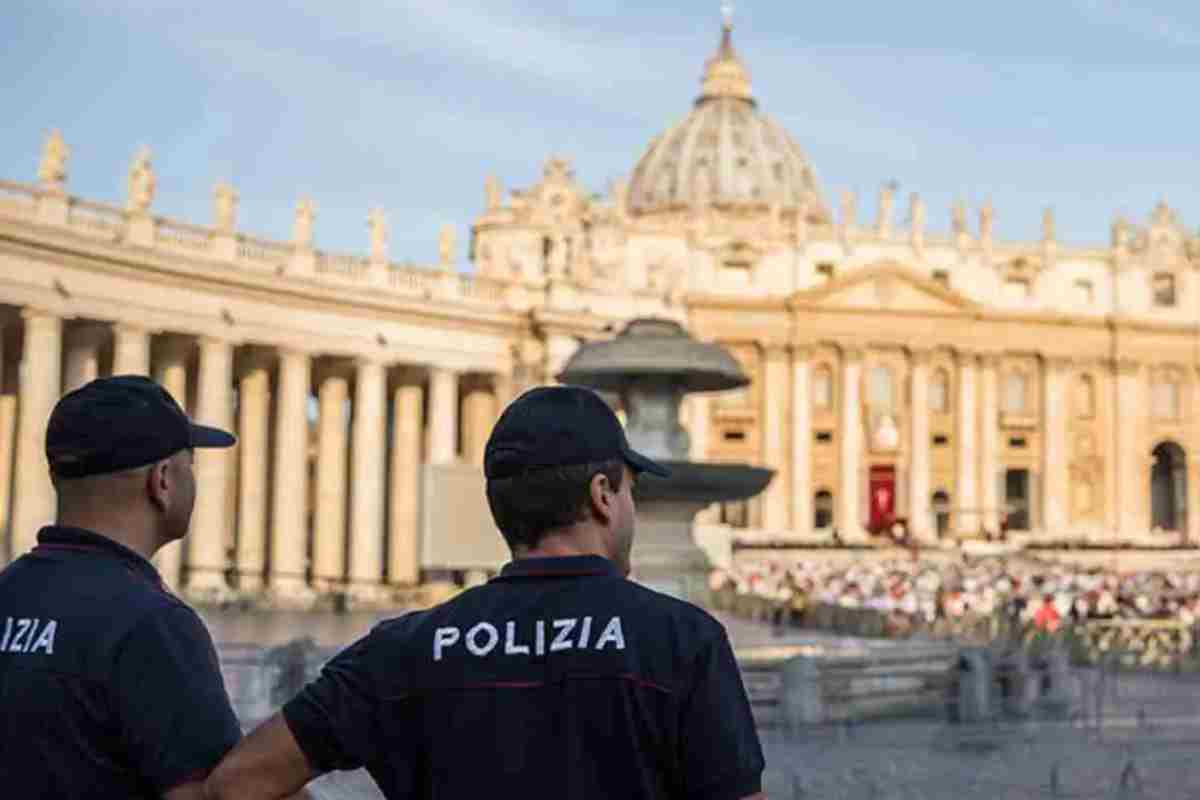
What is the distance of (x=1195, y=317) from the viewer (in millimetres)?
88875

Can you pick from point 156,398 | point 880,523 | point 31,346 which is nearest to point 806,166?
point 880,523

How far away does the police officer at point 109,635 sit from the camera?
3.86 metres

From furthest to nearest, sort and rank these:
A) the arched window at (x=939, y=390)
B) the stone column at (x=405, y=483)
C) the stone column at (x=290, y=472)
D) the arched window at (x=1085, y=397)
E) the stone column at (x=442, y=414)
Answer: the arched window at (x=1085, y=397), the arched window at (x=939, y=390), the stone column at (x=405, y=483), the stone column at (x=442, y=414), the stone column at (x=290, y=472)

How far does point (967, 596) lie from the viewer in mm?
37406

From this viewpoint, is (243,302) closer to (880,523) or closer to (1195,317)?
(880,523)

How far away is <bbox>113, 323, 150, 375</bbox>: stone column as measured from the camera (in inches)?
1809

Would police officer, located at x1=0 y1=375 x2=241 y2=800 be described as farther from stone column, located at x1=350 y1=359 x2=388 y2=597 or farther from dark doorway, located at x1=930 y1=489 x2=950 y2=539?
dark doorway, located at x1=930 y1=489 x2=950 y2=539

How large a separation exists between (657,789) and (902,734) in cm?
1578

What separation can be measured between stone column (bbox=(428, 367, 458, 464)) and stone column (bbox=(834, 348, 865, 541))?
28.0 m

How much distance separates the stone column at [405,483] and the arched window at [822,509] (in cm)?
2961

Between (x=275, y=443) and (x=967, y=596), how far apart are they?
2419cm

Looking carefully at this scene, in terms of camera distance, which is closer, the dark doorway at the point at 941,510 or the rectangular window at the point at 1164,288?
the dark doorway at the point at 941,510

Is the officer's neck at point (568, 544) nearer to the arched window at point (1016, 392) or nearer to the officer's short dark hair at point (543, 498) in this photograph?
the officer's short dark hair at point (543, 498)

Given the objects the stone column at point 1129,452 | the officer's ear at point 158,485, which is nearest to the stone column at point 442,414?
the stone column at point 1129,452
